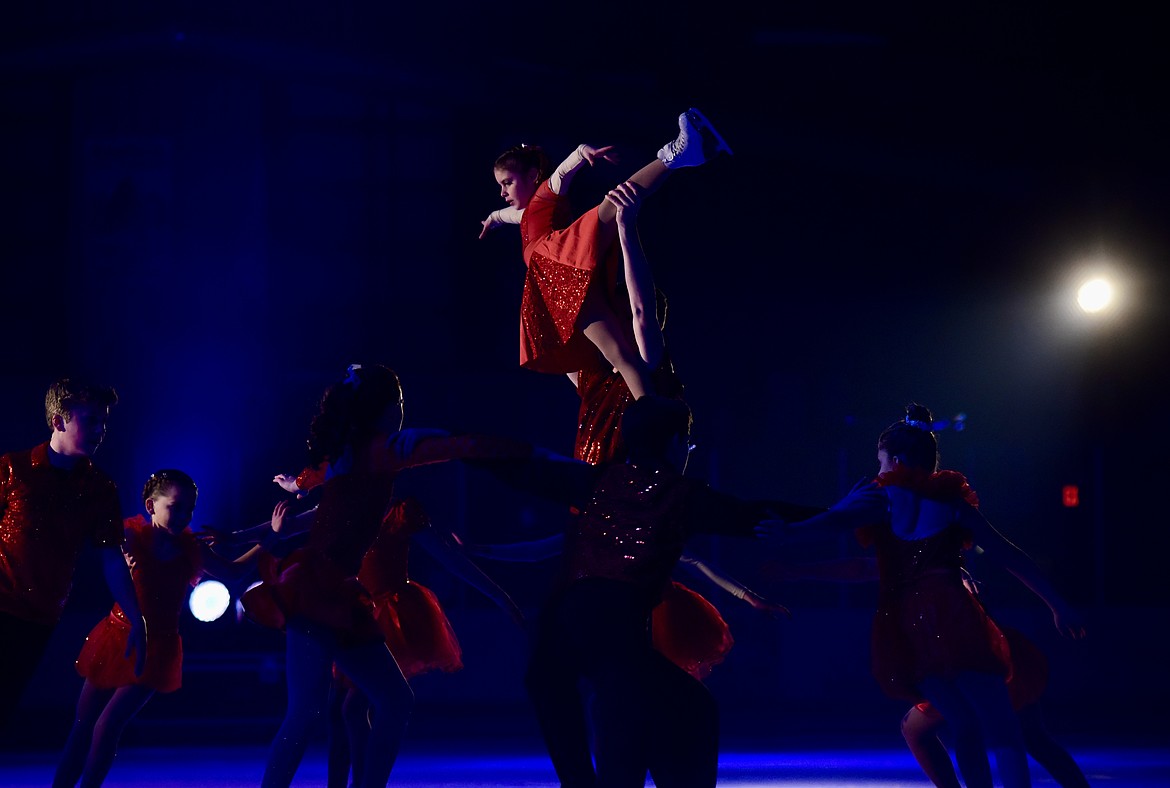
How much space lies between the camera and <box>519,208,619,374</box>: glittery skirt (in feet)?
15.6

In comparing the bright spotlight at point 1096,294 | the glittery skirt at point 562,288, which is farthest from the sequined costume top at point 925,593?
the bright spotlight at point 1096,294

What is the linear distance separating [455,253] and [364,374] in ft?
28.8

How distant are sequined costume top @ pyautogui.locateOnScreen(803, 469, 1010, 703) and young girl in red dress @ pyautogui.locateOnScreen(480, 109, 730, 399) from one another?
3.10ft

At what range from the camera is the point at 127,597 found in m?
5.02

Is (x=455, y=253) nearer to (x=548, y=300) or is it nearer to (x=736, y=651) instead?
(x=736, y=651)

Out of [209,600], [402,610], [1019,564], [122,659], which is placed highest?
[1019,564]

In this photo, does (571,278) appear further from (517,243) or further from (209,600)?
(517,243)

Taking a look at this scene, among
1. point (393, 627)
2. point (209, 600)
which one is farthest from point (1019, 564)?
point (209, 600)

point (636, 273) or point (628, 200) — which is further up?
point (628, 200)

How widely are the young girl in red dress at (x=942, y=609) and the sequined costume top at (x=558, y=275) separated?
103 centimetres

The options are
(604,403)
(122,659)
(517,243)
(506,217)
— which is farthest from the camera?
(517,243)

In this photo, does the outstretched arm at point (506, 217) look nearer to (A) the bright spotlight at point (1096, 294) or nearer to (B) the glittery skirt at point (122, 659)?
Result: (B) the glittery skirt at point (122, 659)

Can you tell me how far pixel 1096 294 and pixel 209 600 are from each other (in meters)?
7.53

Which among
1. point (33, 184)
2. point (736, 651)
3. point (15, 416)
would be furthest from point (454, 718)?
point (33, 184)
